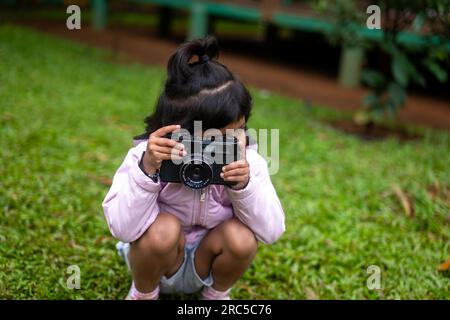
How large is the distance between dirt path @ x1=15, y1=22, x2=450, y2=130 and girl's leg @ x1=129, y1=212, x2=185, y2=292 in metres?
4.38

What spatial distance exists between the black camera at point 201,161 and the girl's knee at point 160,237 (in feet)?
0.59

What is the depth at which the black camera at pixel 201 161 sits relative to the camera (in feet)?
4.99

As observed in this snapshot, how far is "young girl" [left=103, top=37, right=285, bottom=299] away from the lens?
1.61m

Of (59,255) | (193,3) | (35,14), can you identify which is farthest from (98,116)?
(35,14)

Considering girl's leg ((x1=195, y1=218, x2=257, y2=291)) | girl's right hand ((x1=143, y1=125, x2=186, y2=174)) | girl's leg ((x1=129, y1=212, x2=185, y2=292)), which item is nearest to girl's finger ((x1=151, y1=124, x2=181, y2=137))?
girl's right hand ((x1=143, y1=125, x2=186, y2=174))

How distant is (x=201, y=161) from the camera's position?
152 cm

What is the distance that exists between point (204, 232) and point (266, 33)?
7459mm

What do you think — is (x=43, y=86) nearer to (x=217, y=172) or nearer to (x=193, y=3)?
(x=217, y=172)

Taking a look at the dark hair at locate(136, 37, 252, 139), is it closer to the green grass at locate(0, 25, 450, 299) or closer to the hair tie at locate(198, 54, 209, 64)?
the hair tie at locate(198, 54, 209, 64)

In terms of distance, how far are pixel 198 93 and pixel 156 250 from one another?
19.7 inches
